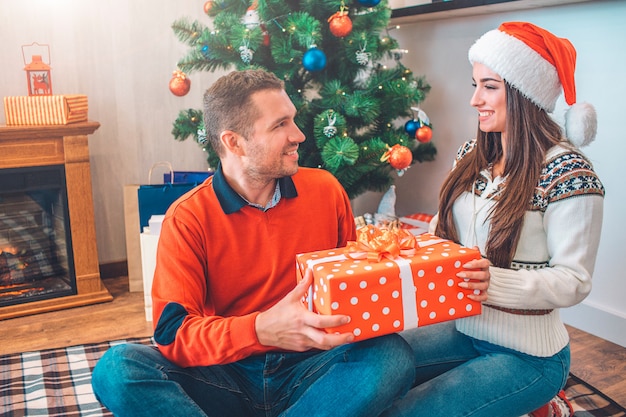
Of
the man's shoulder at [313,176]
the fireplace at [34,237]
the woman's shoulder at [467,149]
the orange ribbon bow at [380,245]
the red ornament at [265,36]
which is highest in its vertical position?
the red ornament at [265,36]

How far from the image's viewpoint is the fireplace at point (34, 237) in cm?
293

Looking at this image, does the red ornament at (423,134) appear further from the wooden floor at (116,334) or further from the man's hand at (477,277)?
the man's hand at (477,277)

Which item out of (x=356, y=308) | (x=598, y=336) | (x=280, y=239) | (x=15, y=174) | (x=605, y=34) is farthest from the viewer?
(x=15, y=174)

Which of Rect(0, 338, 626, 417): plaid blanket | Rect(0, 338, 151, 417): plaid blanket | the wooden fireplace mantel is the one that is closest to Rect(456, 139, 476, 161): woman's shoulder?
Rect(0, 338, 626, 417): plaid blanket

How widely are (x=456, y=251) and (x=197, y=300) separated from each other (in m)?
0.62

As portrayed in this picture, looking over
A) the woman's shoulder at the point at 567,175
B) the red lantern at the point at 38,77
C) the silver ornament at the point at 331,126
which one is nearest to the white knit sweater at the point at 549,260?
the woman's shoulder at the point at 567,175

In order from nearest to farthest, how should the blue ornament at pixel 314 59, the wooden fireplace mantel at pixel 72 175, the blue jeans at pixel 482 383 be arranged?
the blue jeans at pixel 482 383, the blue ornament at pixel 314 59, the wooden fireplace mantel at pixel 72 175

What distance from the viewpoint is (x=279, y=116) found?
1657 millimetres

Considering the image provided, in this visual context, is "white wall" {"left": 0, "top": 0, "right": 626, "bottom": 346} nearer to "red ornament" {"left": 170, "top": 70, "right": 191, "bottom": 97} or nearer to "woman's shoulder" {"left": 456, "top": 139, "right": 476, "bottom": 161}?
"red ornament" {"left": 170, "top": 70, "right": 191, "bottom": 97}

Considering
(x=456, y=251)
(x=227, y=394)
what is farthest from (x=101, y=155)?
(x=456, y=251)

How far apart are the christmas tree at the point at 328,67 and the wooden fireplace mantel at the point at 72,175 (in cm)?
50

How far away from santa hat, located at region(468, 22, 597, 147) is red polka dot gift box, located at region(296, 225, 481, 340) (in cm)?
45

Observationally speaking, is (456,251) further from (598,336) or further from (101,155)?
(101,155)

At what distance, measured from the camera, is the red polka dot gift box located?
1317 millimetres
